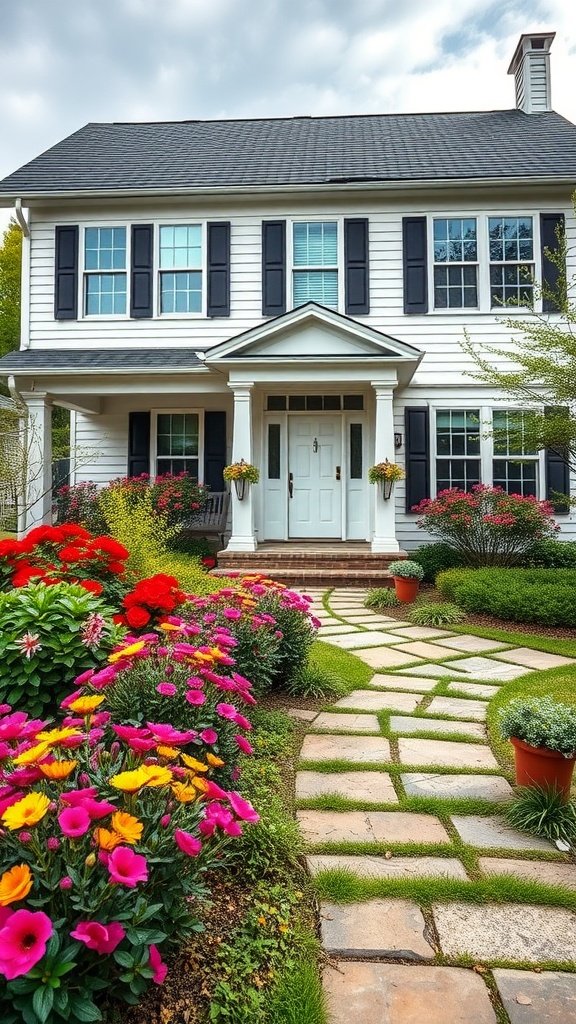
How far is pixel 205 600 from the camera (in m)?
3.86

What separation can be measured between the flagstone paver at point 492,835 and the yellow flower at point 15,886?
1688 millimetres

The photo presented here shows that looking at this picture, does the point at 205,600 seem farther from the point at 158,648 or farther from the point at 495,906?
the point at 495,906

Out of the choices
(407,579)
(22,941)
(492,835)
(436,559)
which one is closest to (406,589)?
(407,579)

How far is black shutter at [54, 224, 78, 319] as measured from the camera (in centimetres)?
977

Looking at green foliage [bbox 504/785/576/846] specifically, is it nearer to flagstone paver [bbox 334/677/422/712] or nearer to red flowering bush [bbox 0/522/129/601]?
flagstone paver [bbox 334/677/422/712]

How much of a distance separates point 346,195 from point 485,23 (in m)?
5.82

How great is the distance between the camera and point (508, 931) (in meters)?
1.71

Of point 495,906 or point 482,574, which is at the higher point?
point 482,574

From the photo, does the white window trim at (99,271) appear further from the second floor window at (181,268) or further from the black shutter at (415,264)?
the black shutter at (415,264)

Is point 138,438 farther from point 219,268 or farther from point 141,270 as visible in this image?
point 219,268

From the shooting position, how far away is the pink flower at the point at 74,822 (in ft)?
3.71

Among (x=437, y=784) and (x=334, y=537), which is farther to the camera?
(x=334, y=537)

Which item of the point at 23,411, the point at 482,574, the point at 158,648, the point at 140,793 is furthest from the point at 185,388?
the point at 140,793

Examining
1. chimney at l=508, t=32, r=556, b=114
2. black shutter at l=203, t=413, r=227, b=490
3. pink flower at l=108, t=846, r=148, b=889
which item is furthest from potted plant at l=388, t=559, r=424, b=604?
chimney at l=508, t=32, r=556, b=114
